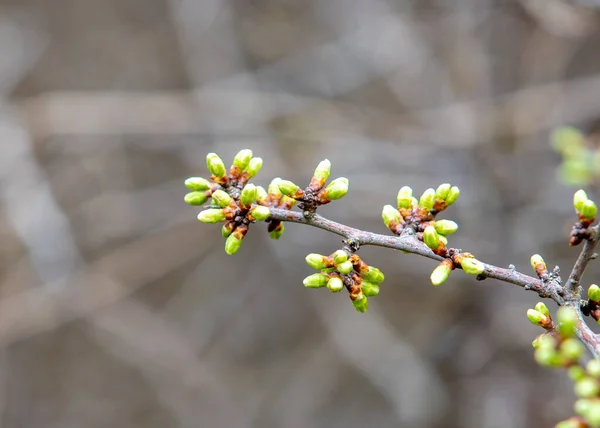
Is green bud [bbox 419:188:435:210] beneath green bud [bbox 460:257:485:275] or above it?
above

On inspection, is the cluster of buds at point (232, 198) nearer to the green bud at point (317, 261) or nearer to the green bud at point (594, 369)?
the green bud at point (317, 261)

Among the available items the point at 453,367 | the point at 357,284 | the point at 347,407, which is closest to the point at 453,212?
the point at 453,367

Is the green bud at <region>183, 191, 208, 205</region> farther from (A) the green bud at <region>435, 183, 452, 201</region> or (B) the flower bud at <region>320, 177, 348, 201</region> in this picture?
(A) the green bud at <region>435, 183, 452, 201</region>

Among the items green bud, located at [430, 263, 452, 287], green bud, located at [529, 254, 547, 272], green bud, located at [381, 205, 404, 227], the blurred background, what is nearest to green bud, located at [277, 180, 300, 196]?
green bud, located at [381, 205, 404, 227]

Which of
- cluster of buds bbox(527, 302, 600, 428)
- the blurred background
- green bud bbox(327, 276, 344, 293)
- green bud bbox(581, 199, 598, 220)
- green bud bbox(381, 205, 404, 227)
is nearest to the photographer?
cluster of buds bbox(527, 302, 600, 428)

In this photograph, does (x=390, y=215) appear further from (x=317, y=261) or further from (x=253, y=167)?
(x=253, y=167)

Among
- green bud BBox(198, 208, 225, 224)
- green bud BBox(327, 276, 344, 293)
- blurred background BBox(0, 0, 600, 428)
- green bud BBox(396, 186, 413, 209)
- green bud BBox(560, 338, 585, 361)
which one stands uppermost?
blurred background BBox(0, 0, 600, 428)

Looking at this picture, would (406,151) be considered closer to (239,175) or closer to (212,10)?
(212,10)

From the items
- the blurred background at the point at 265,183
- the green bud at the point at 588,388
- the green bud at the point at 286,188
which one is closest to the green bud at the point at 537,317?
the green bud at the point at 588,388
